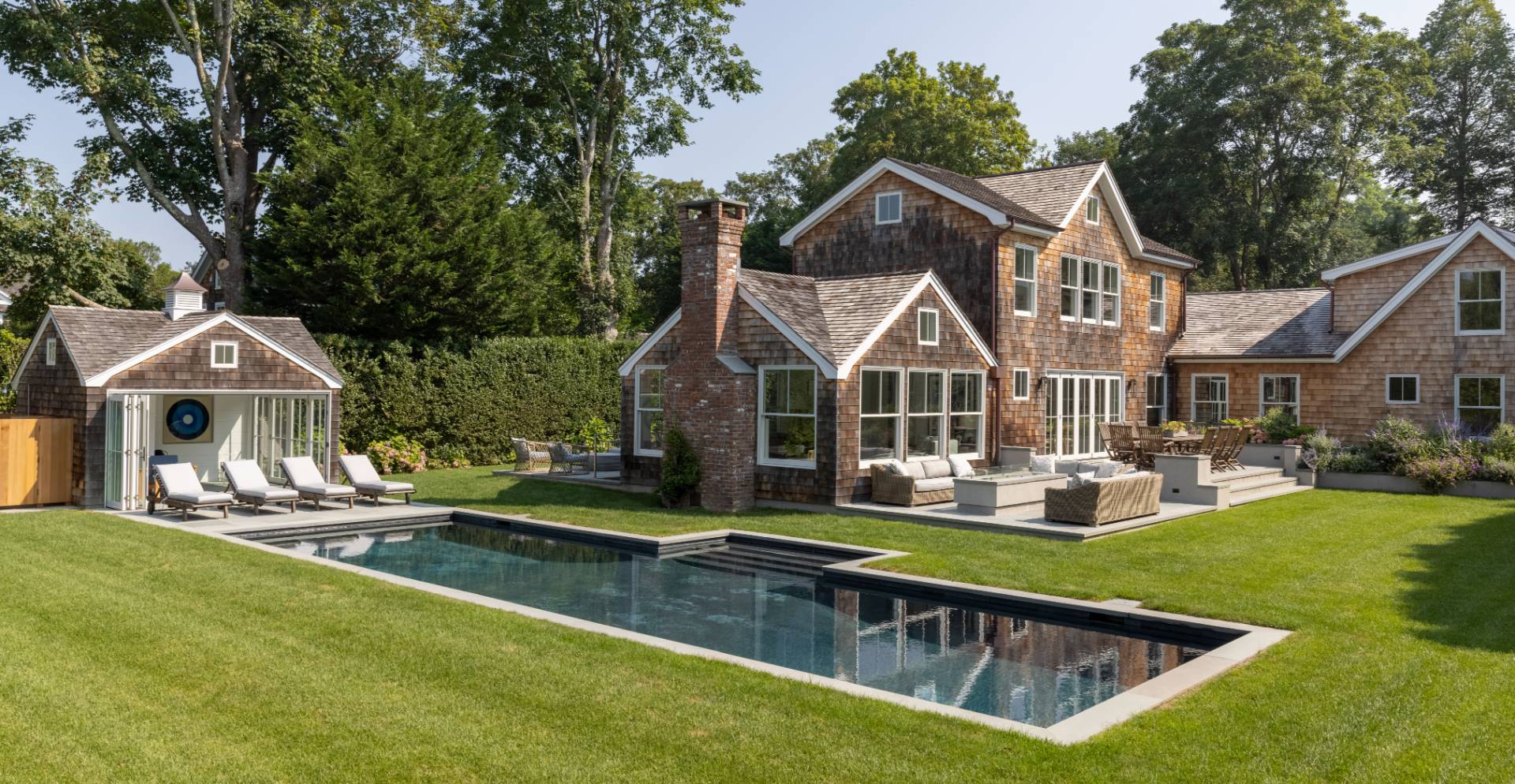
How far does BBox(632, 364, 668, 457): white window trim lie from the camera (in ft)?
70.7

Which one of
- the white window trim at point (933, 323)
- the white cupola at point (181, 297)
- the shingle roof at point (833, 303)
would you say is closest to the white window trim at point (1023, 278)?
the white window trim at point (933, 323)

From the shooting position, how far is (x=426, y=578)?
43.0 feet

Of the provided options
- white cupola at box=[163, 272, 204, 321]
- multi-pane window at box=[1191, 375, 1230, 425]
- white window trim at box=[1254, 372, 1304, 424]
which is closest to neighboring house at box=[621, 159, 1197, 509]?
multi-pane window at box=[1191, 375, 1230, 425]

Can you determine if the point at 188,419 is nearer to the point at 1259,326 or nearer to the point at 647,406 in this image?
the point at 647,406

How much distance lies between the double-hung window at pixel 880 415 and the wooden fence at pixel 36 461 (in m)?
14.0

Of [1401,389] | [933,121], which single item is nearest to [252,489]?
[1401,389]

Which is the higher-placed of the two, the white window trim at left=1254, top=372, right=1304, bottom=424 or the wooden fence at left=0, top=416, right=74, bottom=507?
the white window trim at left=1254, top=372, right=1304, bottom=424

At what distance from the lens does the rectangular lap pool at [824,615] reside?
8992mm

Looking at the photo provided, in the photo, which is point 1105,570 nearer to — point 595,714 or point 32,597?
point 595,714

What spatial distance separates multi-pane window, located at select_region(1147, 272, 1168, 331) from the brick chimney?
15.6 m

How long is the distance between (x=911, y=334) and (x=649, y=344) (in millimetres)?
5512

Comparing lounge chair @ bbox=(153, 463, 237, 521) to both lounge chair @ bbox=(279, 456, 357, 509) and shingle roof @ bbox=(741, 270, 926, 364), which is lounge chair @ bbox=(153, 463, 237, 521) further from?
shingle roof @ bbox=(741, 270, 926, 364)

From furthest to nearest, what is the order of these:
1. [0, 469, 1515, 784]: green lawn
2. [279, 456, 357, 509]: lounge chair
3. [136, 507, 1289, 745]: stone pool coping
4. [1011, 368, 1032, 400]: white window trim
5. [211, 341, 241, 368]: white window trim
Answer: [1011, 368, 1032, 400]: white window trim < [211, 341, 241, 368]: white window trim < [279, 456, 357, 509]: lounge chair < [136, 507, 1289, 745]: stone pool coping < [0, 469, 1515, 784]: green lawn

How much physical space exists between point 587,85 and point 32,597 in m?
27.4
